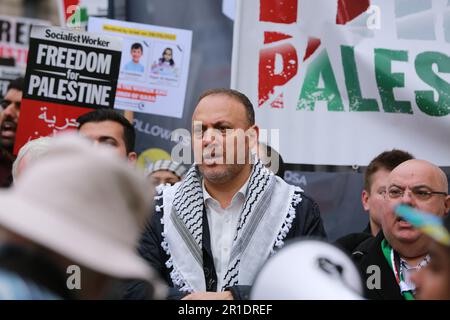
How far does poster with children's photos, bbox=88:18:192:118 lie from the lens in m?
6.18

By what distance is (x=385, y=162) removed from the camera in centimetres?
555

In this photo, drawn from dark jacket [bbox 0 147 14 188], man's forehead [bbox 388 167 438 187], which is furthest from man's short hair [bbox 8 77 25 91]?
man's forehead [bbox 388 167 438 187]

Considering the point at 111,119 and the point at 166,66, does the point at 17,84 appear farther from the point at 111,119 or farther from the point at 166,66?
the point at 111,119

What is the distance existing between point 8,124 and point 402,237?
2.79m

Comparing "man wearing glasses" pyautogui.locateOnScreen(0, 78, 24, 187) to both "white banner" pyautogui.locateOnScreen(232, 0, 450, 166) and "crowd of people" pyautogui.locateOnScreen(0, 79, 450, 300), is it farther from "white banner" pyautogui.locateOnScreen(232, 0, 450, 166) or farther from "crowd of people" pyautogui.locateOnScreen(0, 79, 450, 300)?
"white banner" pyautogui.locateOnScreen(232, 0, 450, 166)

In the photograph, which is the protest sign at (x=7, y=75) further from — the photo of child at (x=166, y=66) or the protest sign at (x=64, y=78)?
the protest sign at (x=64, y=78)

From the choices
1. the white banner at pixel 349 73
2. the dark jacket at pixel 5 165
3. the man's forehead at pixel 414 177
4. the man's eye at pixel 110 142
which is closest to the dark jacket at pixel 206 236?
the man's forehead at pixel 414 177

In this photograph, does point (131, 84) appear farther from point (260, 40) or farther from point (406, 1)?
point (406, 1)

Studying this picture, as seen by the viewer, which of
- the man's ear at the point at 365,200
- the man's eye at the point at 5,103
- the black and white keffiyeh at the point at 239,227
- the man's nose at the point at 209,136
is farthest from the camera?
the man's eye at the point at 5,103

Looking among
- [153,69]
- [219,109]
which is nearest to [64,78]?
[153,69]

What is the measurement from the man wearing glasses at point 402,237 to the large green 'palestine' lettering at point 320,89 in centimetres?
135

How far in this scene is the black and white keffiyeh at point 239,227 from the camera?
4391 mm
